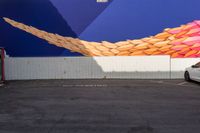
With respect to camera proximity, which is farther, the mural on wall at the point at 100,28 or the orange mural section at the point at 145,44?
the orange mural section at the point at 145,44

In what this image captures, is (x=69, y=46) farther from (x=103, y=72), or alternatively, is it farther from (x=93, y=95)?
(x=93, y=95)

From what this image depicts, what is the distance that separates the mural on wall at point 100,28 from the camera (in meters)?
21.4

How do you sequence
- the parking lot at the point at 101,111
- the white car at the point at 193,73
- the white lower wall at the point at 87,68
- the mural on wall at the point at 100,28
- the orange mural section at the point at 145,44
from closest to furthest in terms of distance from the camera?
the parking lot at the point at 101,111 → the white car at the point at 193,73 → the white lower wall at the point at 87,68 → the mural on wall at the point at 100,28 → the orange mural section at the point at 145,44

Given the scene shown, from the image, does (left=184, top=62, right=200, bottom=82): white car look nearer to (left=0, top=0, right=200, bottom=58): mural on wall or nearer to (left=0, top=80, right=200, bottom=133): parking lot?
(left=0, top=80, right=200, bottom=133): parking lot

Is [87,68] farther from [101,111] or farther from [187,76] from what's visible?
[101,111]

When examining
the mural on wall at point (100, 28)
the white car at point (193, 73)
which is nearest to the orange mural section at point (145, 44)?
the mural on wall at point (100, 28)

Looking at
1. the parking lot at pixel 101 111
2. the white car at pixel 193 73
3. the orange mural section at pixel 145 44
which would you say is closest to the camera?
the parking lot at pixel 101 111

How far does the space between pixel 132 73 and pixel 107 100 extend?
29.0 ft

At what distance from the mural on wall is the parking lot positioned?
685 centimetres

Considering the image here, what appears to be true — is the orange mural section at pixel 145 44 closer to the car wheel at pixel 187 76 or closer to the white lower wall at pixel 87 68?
the white lower wall at pixel 87 68

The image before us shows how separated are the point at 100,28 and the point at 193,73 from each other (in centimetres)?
660

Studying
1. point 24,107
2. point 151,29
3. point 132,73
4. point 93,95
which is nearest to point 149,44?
point 151,29

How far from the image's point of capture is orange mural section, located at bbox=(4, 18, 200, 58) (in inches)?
847

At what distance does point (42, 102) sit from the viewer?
11.9 metres
